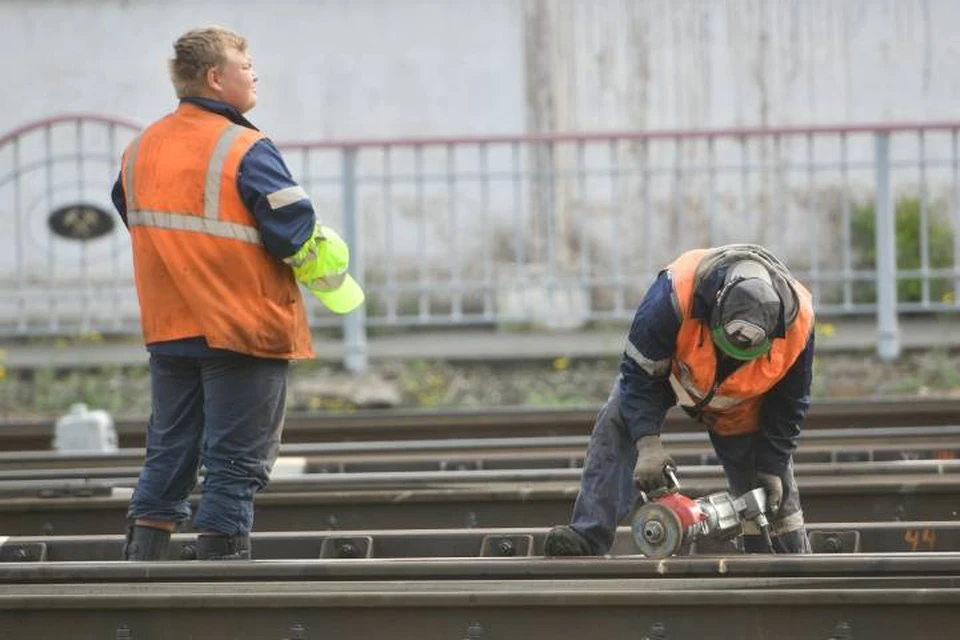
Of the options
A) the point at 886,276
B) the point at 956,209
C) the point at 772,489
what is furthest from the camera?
the point at 956,209

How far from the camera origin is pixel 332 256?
6.13 metres

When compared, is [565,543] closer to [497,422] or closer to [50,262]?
[497,422]

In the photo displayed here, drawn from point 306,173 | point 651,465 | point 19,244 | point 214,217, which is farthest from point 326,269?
point 19,244

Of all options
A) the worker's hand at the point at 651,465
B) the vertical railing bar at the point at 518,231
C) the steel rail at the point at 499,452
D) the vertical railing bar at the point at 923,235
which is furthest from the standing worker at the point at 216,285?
the vertical railing bar at the point at 923,235

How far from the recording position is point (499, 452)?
344 inches

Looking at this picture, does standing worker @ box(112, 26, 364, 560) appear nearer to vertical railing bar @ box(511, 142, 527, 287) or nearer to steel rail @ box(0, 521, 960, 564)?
steel rail @ box(0, 521, 960, 564)

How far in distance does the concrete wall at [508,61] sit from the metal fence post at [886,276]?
9.11ft

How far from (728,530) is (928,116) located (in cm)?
981

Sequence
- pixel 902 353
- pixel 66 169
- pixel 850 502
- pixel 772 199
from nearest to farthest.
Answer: pixel 850 502, pixel 902 353, pixel 772 199, pixel 66 169

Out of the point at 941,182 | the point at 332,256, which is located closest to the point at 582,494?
the point at 332,256

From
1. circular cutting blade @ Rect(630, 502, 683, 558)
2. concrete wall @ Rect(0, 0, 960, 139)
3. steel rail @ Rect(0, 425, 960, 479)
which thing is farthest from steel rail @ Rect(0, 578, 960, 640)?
concrete wall @ Rect(0, 0, 960, 139)

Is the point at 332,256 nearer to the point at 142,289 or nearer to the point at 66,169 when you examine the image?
the point at 142,289

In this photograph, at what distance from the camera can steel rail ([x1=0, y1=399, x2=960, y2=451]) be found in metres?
9.45

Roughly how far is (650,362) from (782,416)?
0.50m
